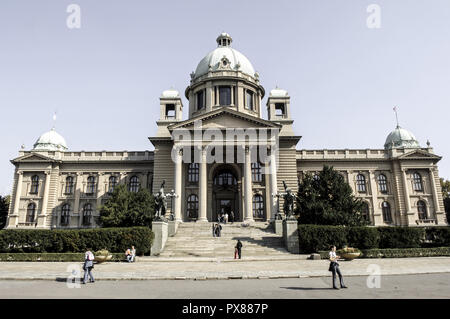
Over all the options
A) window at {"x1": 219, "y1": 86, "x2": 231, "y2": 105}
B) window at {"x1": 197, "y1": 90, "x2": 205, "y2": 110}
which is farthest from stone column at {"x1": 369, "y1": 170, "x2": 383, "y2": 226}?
window at {"x1": 197, "y1": 90, "x2": 205, "y2": 110}

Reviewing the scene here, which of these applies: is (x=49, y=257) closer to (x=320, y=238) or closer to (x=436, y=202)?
(x=320, y=238)

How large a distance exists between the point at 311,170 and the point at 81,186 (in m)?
37.1

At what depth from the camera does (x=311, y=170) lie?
50.5m

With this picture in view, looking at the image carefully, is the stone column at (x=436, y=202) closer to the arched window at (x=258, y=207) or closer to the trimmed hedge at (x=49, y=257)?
the arched window at (x=258, y=207)

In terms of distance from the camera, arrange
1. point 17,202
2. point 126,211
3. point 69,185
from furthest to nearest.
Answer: point 69,185 < point 17,202 < point 126,211

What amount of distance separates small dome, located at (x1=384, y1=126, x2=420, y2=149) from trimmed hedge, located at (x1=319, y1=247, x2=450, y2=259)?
31563 millimetres

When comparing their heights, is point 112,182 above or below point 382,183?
above

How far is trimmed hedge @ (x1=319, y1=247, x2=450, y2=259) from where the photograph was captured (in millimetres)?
24938

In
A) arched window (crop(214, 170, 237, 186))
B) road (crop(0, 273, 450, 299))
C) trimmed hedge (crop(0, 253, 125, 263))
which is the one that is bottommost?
road (crop(0, 273, 450, 299))

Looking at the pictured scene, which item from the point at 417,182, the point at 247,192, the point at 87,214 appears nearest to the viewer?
the point at 247,192

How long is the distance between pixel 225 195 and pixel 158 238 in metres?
18.1

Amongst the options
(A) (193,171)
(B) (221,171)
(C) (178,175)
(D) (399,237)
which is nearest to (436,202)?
(D) (399,237)

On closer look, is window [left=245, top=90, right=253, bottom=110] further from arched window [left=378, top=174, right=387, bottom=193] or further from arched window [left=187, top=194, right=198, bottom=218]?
arched window [left=378, top=174, right=387, bottom=193]

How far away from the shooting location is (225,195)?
46531 mm
